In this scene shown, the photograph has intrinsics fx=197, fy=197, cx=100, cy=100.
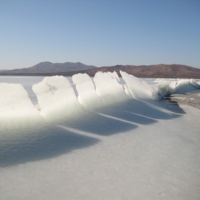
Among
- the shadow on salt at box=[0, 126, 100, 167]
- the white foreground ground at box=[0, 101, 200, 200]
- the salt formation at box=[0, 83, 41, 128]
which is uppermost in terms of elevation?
the salt formation at box=[0, 83, 41, 128]

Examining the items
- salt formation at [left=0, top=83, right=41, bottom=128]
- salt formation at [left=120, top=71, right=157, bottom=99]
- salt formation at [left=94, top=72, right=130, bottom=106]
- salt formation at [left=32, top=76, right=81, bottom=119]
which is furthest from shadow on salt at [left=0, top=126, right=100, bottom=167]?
salt formation at [left=120, top=71, right=157, bottom=99]

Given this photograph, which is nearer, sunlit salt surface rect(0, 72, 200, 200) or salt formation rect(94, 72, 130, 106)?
sunlit salt surface rect(0, 72, 200, 200)

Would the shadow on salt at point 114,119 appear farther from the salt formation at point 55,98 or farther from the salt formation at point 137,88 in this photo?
the salt formation at point 137,88

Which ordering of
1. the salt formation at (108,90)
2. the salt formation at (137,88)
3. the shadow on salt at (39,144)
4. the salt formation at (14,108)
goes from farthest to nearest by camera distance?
the salt formation at (137,88), the salt formation at (108,90), the salt formation at (14,108), the shadow on salt at (39,144)

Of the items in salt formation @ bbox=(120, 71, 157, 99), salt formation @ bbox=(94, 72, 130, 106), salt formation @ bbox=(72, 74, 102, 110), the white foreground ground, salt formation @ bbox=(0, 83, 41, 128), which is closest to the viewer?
the white foreground ground

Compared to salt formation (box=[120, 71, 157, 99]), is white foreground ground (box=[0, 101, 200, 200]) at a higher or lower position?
lower

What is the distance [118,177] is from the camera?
145 cm

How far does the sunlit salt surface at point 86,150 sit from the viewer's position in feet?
4.27

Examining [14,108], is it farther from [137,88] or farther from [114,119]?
[137,88]

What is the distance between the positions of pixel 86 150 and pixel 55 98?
110cm

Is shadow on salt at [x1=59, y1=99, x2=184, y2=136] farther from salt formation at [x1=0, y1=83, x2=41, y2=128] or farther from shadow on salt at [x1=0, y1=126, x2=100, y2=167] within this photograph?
salt formation at [x1=0, y1=83, x2=41, y2=128]

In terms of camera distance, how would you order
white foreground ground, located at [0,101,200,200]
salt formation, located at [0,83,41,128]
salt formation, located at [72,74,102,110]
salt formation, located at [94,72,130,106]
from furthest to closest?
salt formation, located at [94,72,130,106]
salt formation, located at [72,74,102,110]
salt formation, located at [0,83,41,128]
white foreground ground, located at [0,101,200,200]

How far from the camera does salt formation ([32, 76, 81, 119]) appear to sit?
2545 millimetres

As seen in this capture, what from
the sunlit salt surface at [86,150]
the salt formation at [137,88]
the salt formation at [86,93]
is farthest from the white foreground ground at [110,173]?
the salt formation at [137,88]
